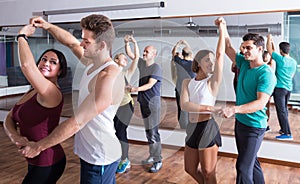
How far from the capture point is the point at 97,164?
143 cm

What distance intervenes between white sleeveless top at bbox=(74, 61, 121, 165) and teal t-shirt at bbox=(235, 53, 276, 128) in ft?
3.76

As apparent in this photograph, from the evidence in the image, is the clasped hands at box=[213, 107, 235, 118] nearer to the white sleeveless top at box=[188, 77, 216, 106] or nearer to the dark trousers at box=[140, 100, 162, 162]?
the white sleeveless top at box=[188, 77, 216, 106]

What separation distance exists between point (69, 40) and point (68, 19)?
3.16 meters

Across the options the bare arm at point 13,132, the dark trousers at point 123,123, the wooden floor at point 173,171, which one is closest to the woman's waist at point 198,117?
the dark trousers at point 123,123

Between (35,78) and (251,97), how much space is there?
1.46m

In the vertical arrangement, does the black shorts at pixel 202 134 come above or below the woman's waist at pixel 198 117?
below

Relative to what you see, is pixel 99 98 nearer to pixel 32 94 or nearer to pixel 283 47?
pixel 32 94

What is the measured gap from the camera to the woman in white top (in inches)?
62.4

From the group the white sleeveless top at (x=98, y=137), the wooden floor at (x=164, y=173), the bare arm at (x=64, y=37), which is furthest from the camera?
the wooden floor at (x=164, y=173)

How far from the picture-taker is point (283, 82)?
355cm

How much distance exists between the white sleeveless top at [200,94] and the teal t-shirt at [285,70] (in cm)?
200

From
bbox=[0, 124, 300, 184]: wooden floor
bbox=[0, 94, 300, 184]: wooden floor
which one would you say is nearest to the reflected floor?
bbox=[0, 94, 300, 184]: wooden floor

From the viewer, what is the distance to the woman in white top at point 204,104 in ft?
5.20

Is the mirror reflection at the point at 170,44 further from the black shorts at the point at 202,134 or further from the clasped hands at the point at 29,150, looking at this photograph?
the clasped hands at the point at 29,150
